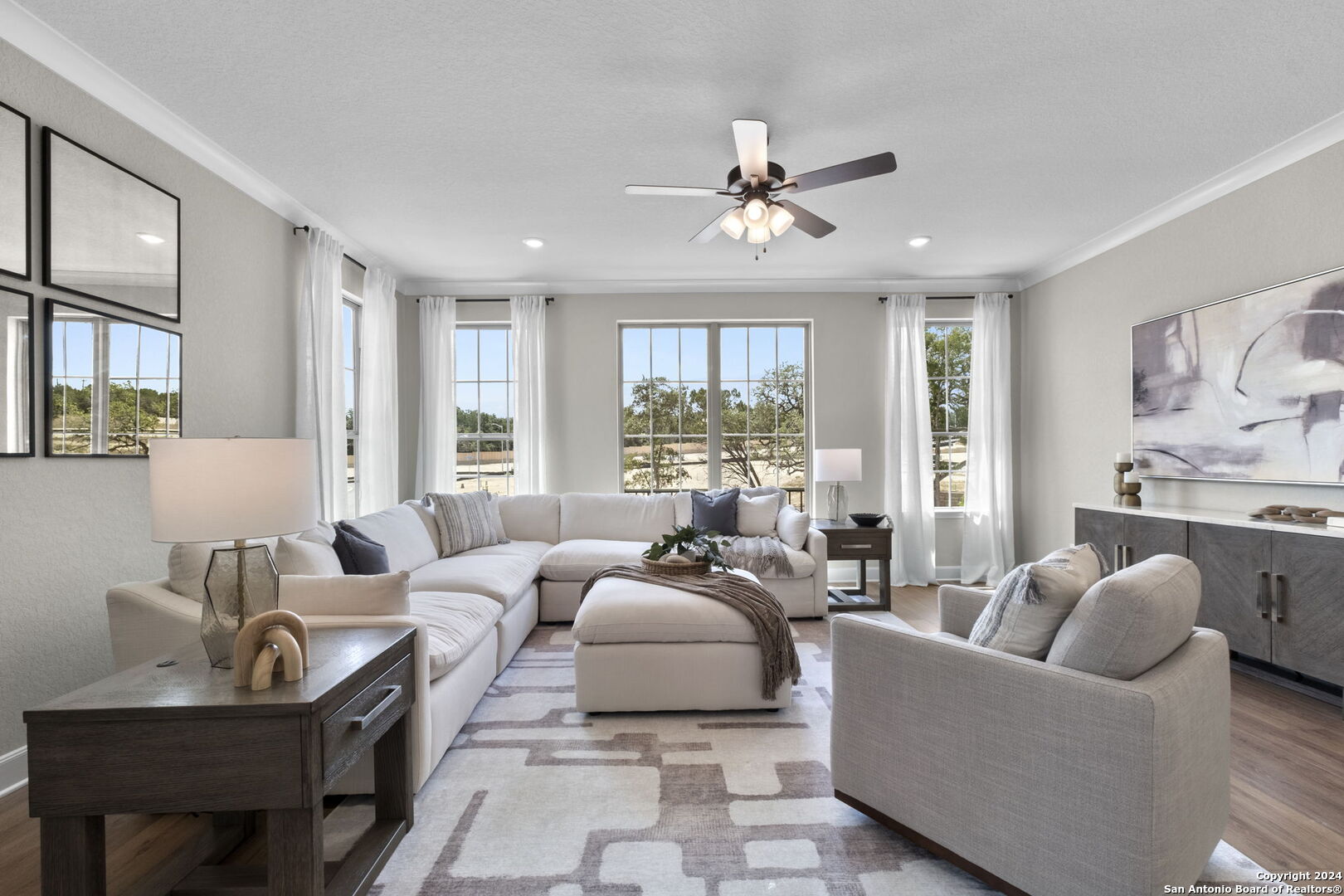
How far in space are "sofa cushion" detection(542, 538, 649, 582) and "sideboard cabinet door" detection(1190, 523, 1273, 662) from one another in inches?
124

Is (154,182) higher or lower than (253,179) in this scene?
lower

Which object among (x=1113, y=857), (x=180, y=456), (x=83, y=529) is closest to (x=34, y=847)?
(x=83, y=529)

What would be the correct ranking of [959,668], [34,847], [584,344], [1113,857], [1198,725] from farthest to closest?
[584,344] < [34,847] < [959,668] < [1198,725] < [1113,857]

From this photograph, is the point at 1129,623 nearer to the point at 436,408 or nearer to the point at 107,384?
the point at 107,384

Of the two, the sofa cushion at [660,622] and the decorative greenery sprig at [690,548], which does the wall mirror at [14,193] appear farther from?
the decorative greenery sprig at [690,548]

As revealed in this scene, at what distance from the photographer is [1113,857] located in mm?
1465

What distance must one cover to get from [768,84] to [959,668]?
2221 millimetres

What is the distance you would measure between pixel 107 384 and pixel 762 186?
2778 mm

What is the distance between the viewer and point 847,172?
8.89 ft

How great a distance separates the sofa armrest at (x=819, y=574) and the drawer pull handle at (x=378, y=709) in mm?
3256

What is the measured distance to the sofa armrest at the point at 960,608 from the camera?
250 centimetres

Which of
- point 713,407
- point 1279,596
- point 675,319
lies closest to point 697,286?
point 675,319

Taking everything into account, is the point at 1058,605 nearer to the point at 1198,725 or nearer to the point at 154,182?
the point at 1198,725

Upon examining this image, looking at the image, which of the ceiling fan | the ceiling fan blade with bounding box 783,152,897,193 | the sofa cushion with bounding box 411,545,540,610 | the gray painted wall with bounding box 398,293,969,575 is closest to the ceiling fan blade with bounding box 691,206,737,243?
the ceiling fan
